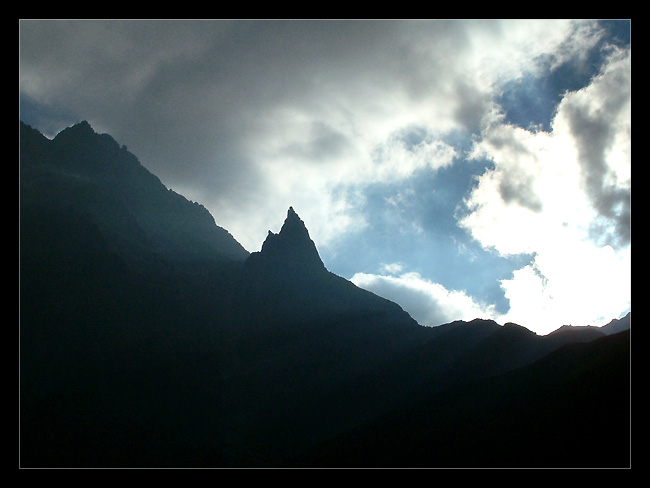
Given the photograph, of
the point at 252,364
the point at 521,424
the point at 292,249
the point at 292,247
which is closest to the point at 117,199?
the point at 292,247

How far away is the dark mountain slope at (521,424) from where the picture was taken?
28.0 m

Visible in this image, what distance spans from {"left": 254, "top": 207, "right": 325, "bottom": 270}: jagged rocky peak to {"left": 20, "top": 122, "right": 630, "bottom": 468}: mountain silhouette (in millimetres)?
386

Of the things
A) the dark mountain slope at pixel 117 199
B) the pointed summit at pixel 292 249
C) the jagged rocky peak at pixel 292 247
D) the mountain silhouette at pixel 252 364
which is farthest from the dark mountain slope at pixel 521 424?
the dark mountain slope at pixel 117 199

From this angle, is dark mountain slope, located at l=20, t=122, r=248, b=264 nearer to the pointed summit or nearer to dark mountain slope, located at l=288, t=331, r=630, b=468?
the pointed summit

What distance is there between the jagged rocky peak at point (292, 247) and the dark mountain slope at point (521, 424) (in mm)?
49677

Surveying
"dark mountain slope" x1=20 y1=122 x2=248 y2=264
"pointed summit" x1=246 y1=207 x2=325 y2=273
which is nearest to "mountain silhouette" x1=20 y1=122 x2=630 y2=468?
"pointed summit" x1=246 y1=207 x2=325 y2=273

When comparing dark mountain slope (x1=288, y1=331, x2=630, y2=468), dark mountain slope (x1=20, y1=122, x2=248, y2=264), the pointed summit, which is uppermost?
dark mountain slope (x1=20, y1=122, x2=248, y2=264)

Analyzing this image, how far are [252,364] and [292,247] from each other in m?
32.9

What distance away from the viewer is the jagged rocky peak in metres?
89.4

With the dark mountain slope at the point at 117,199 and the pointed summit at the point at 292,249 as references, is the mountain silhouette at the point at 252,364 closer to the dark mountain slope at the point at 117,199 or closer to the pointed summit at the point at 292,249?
the pointed summit at the point at 292,249

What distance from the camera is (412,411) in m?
45.9
